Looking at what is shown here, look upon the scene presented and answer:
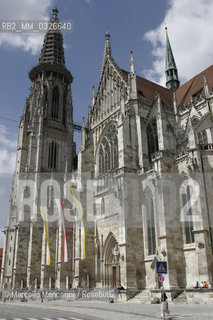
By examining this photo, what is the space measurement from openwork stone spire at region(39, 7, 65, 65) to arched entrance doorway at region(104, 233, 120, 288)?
32.6 m

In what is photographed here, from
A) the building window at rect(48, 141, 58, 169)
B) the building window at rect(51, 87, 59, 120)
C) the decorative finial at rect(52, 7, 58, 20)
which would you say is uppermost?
the decorative finial at rect(52, 7, 58, 20)

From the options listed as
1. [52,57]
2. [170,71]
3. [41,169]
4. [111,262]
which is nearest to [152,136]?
[111,262]

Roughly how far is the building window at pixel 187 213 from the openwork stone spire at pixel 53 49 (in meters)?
34.9

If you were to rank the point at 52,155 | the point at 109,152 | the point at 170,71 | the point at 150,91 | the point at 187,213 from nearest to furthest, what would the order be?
the point at 187,213 → the point at 109,152 → the point at 150,91 → the point at 52,155 → the point at 170,71

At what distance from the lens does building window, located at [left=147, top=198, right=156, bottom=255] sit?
2261 centimetres

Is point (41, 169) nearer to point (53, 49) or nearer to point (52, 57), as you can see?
point (52, 57)

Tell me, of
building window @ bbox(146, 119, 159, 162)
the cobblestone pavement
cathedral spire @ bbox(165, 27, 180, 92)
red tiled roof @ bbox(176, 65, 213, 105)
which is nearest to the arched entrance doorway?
building window @ bbox(146, 119, 159, 162)

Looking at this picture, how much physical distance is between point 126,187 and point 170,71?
2904 cm

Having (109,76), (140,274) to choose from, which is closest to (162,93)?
(109,76)

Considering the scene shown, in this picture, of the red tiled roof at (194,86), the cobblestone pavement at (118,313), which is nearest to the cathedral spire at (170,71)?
the red tiled roof at (194,86)

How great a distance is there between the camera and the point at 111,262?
1048 inches

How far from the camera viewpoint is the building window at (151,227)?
2261 centimetres

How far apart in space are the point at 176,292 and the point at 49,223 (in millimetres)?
20675

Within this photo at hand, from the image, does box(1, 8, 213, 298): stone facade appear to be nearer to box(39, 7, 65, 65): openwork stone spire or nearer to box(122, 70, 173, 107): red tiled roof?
box(122, 70, 173, 107): red tiled roof
